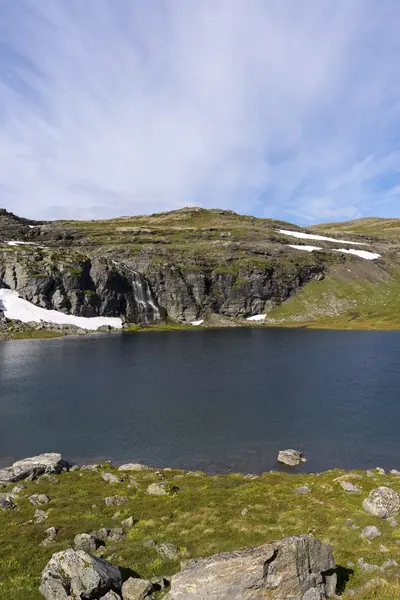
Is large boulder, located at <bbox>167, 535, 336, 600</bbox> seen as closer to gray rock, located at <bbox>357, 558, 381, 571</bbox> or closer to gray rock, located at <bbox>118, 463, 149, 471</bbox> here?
gray rock, located at <bbox>357, 558, 381, 571</bbox>

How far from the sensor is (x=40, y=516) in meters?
29.0

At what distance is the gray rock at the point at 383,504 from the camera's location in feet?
90.8

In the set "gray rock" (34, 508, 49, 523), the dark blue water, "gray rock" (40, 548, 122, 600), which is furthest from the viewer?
the dark blue water

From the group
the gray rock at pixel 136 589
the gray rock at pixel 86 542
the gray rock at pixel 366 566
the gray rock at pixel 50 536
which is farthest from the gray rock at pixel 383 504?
the gray rock at pixel 50 536

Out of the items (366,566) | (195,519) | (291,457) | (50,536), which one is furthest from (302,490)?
(50,536)

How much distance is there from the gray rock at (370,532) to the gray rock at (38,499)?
24.4 meters

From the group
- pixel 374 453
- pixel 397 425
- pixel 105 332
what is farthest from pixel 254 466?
pixel 105 332

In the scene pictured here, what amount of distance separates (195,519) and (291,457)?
21.7 m

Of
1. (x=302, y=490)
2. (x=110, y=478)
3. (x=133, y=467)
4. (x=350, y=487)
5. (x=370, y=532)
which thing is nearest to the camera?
(x=370, y=532)

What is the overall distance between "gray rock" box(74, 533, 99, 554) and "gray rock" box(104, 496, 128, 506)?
8242 millimetres

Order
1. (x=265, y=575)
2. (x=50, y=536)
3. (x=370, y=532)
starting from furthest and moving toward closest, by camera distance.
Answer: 1. (x=50, y=536)
2. (x=370, y=532)
3. (x=265, y=575)

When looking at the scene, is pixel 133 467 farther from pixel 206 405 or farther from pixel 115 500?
pixel 206 405

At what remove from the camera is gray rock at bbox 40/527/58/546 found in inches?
928

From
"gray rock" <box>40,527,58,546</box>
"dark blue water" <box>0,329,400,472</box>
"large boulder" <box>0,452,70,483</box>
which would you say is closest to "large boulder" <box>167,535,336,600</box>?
"gray rock" <box>40,527,58,546</box>
